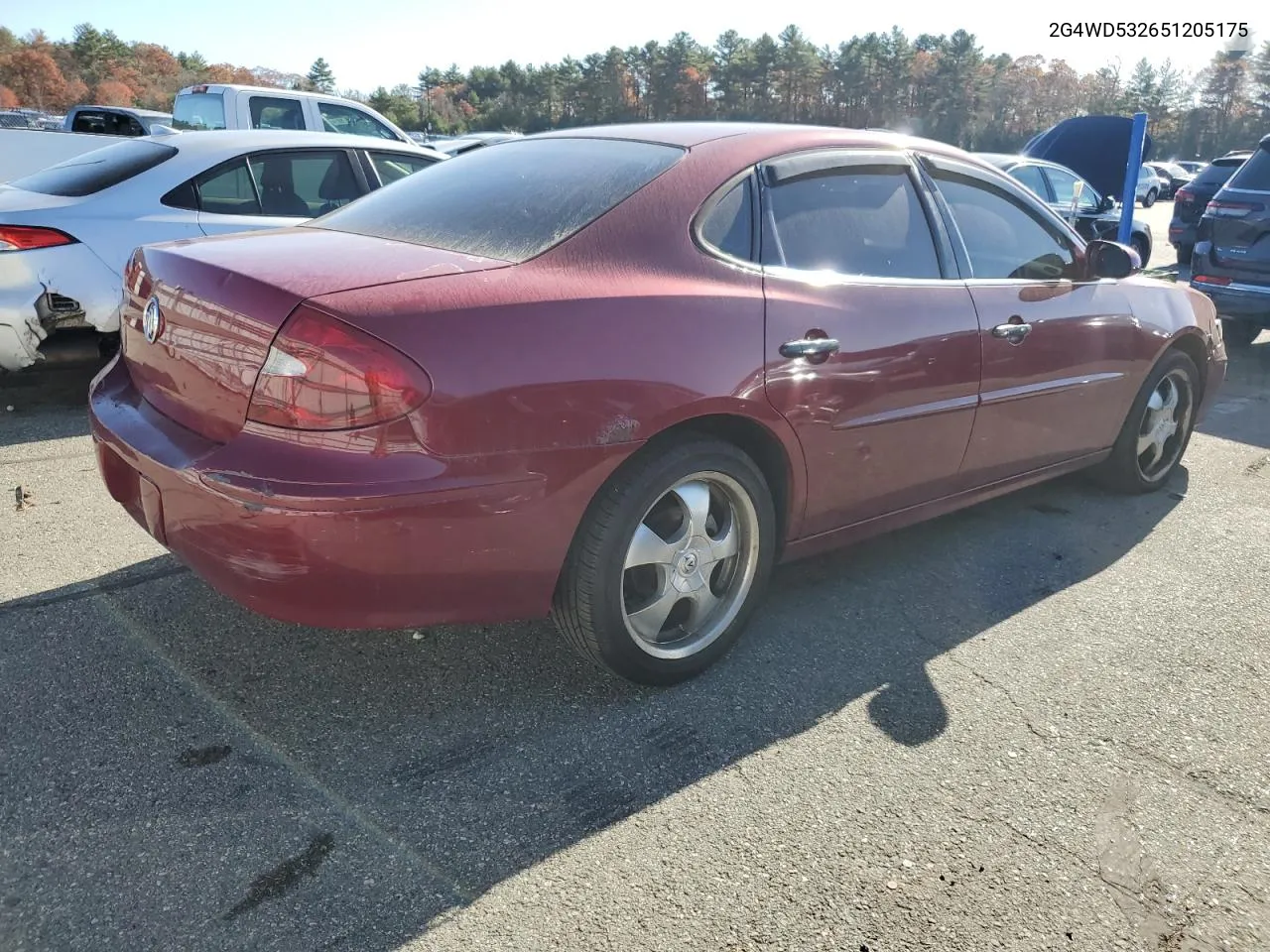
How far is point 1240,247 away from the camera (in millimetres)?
7574

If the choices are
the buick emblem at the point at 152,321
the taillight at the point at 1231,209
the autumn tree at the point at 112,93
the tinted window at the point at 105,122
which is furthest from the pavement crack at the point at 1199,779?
the autumn tree at the point at 112,93

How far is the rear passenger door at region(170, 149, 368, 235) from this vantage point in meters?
5.37

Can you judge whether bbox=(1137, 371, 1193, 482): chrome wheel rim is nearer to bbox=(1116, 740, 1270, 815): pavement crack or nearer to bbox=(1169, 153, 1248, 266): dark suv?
bbox=(1116, 740, 1270, 815): pavement crack

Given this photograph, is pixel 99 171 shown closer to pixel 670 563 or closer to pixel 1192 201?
pixel 670 563

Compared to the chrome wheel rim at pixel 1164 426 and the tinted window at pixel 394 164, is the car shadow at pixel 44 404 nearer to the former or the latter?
the tinted window at pixel 394 164

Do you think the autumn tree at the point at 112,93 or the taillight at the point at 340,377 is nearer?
the taillight at the point at 340,377

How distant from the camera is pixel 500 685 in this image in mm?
2787

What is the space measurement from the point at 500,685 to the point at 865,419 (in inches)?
54.2

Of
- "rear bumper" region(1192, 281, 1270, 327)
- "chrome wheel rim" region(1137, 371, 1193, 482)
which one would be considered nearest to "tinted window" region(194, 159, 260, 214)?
"chrome wheel rim" region(1137, 371, 1193, 482)

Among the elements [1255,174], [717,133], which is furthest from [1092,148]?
[717,133]

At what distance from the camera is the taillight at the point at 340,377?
2.17 meters

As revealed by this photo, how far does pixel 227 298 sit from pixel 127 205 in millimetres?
3336

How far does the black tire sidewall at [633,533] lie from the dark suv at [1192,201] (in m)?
12.3

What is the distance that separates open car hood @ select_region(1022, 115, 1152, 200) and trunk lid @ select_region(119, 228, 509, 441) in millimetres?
12273
